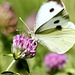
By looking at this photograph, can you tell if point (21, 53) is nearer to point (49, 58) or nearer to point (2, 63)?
point (2, 63)

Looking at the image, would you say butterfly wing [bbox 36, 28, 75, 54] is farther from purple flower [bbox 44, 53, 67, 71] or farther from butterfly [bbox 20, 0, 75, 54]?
purple flower [bbox 44, 53, 67, 71]

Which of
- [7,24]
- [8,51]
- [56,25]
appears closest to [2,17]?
[7,24]

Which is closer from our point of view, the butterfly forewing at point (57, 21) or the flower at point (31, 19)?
the butterfly forewing at point (57, 21)

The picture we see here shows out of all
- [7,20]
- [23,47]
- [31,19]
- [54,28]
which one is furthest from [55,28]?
[31,19]

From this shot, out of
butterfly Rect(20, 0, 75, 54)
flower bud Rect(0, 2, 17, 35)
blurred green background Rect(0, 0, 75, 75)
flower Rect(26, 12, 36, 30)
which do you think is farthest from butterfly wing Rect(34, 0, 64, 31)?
flower Rect(26, 12, 36, 30)

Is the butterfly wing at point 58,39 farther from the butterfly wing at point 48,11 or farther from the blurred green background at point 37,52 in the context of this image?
the blurred green background at point 37,52

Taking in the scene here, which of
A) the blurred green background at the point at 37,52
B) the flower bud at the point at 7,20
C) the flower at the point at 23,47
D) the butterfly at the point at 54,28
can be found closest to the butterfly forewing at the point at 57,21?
the butterfly at the point at 54,28
